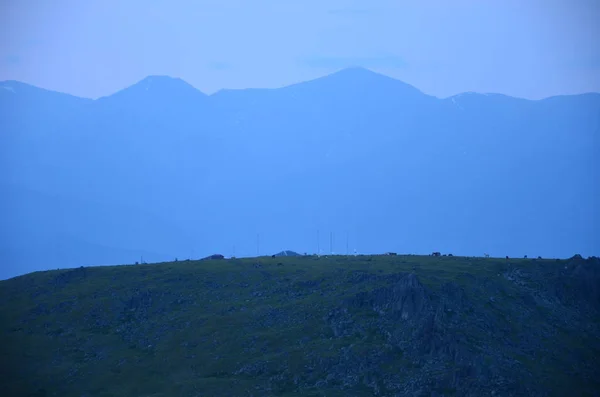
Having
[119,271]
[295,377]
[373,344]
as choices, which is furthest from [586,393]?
[119,271]

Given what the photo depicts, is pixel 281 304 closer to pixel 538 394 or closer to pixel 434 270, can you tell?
pixel 434 270

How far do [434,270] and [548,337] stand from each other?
2095cm

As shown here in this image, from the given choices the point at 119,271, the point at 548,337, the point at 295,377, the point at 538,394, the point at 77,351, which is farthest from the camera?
the point at 119,271

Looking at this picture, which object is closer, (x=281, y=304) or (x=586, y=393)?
(x=586, y=393)

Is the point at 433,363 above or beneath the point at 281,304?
beneath

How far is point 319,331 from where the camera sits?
106875mm

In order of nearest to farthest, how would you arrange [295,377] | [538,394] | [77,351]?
[538,394]
[295,377]
[77,351]

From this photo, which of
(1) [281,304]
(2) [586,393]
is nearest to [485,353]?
(2) [586,393]

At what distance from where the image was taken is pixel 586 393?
308 feet

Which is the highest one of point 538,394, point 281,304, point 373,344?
point 281,304

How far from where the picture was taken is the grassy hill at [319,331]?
96.5m

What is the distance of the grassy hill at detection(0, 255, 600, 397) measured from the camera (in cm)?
9650

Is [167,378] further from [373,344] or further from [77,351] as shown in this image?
[373,344]

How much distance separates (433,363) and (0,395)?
6061cm
